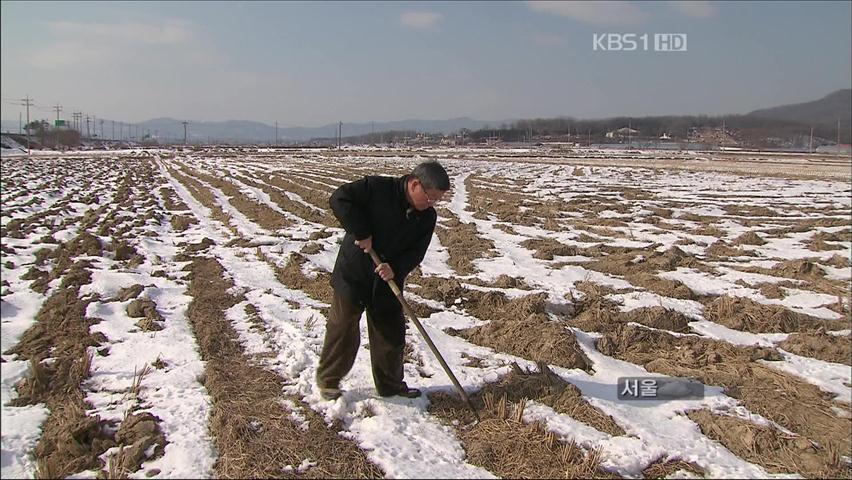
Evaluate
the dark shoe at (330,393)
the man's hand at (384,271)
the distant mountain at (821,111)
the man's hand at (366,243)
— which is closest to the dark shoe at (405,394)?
the dark shoe at (330,393)

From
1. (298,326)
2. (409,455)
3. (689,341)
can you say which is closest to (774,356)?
(689,341)

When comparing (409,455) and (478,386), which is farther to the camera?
(478,386)

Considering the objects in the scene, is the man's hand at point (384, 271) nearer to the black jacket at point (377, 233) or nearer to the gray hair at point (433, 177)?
the black jacket at point (377, 233)

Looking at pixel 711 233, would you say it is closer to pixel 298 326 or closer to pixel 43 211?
pixel 298 326

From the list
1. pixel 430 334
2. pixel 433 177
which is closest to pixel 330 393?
pixel 430 334

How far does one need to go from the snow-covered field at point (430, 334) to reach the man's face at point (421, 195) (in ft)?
4.74

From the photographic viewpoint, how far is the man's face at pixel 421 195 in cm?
352

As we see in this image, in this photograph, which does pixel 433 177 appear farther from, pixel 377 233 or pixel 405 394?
pixel 405 394

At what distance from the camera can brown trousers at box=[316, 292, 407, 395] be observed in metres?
3.82

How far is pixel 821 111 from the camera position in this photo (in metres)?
5.07

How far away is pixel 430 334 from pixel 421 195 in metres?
2.14

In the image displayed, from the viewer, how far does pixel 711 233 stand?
33.3 ft

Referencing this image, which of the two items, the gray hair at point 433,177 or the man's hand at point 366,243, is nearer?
the gray hair at point 433,177

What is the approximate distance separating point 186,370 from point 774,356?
4975 mm
